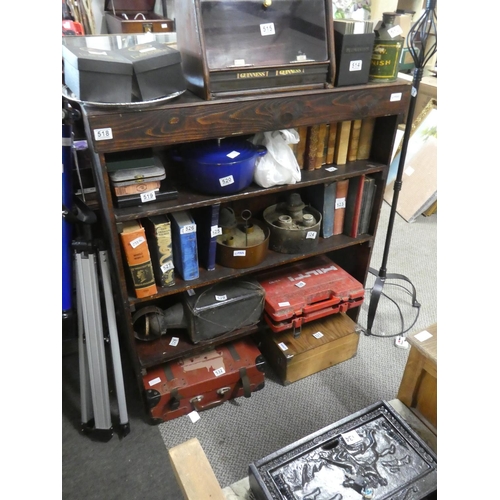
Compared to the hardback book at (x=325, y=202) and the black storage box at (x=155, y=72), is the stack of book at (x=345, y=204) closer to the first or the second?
the hardback book at (x=325, y=202)

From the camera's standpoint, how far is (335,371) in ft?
6.55

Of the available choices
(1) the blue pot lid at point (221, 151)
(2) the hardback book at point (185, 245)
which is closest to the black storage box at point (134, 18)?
(1) the blue pot lid at point (221, 151)

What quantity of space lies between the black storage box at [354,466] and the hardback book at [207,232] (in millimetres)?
726

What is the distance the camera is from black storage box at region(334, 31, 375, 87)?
4.42 feet

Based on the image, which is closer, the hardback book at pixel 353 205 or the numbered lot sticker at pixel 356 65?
the numbered lot sticker at pixel 356 65

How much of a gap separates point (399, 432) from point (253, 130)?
1087 millimetres

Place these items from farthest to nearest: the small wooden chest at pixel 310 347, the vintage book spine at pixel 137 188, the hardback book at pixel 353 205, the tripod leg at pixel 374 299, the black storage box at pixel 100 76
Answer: the tripod leg at pixel 374 299 → the small wooden chest at pixel 310 347 → the hardback book at pixel 353 205 → the vintage book spine at pixel 137 188 → the black storage box at pixel 100 76

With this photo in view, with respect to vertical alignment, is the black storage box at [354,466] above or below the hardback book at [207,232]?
below

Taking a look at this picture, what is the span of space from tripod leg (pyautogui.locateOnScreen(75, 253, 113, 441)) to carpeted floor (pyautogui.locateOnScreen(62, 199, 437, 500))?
12 cm

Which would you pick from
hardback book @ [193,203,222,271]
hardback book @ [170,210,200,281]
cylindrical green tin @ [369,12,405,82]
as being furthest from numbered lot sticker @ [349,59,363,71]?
hardback book @ [170,210,200,281]

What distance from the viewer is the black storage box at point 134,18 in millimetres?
3373

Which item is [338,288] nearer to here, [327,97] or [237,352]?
[237,352]

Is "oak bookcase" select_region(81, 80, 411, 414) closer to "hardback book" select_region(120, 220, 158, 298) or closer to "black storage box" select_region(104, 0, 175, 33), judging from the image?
"hardback book" select_region(120, 220, 158, 298)
